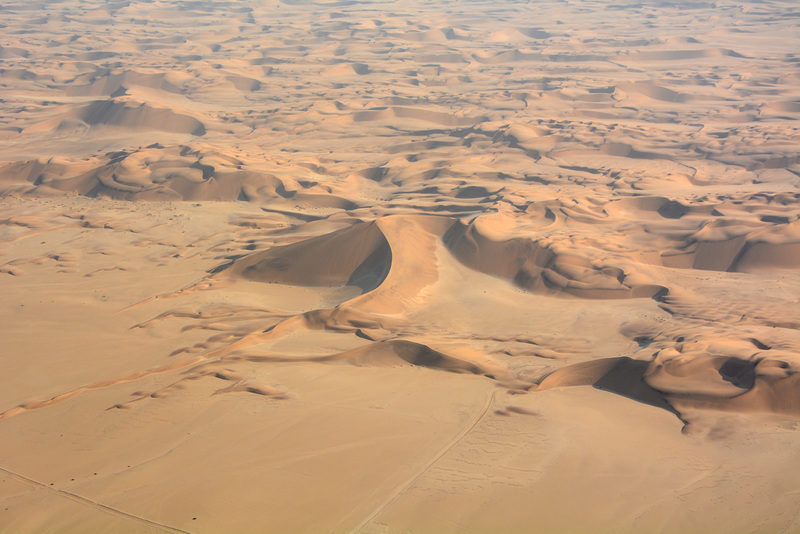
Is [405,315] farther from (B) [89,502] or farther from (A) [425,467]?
(B) [89,502]

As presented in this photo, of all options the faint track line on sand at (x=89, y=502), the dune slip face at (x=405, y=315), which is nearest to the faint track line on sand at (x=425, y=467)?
the dune slip face at (x=405, y=315)

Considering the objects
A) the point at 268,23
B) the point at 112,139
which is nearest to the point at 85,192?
the point at 112,139

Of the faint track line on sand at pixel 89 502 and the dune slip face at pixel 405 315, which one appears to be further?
the dune slip face at pixel 405 315

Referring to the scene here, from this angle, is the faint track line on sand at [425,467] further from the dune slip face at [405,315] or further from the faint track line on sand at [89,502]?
the faint track line on sand at [89,502]

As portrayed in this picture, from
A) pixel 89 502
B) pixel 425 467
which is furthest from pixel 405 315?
pixel 89 502

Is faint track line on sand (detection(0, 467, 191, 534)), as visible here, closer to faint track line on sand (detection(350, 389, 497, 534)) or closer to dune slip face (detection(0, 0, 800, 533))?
dune slip face (detection(0, 0, 800, 533))

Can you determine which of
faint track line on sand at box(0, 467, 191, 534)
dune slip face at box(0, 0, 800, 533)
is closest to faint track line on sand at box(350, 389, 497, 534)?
dune slip face at box(0, 0, 800, 533)
